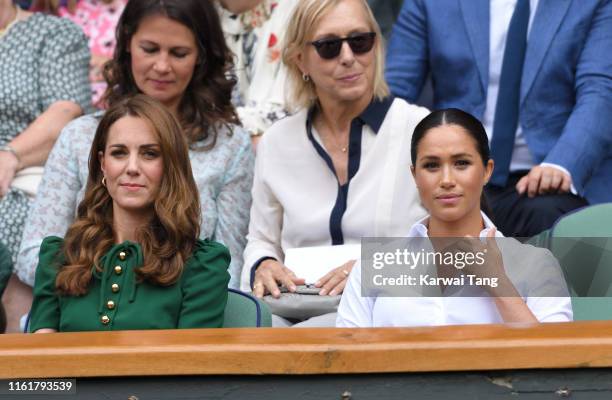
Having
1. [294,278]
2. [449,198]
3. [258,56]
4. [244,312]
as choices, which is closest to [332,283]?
[294,278]

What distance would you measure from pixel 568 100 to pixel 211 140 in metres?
1.26

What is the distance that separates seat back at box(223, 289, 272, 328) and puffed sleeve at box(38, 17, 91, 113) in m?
1.81

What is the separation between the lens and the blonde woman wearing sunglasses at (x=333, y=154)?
12.6 ft

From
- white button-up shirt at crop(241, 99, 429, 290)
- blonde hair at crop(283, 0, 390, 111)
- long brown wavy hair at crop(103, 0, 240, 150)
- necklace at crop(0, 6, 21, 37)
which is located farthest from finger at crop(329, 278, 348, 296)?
necklace at crop(0, 6, 21, 37)

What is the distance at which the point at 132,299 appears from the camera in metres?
3.12

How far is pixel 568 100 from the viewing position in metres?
4.34

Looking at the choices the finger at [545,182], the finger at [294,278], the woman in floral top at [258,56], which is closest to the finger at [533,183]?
the finger at [545,182]

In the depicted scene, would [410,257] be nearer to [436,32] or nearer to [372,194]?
[372,194]

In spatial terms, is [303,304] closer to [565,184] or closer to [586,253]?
[586,253]

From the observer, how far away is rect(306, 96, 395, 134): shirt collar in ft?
13.0

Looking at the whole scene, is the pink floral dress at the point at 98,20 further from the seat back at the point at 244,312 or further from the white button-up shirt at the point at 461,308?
the white button-up shirt at the point at 461,308

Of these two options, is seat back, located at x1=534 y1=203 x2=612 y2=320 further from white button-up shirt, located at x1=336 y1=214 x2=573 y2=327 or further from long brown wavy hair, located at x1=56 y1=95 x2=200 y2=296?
long brown wavy hair, located at x1=56 y1=95 x2=200 y2=296

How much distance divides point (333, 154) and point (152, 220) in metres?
0.88

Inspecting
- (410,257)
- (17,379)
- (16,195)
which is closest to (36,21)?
(16,195)
